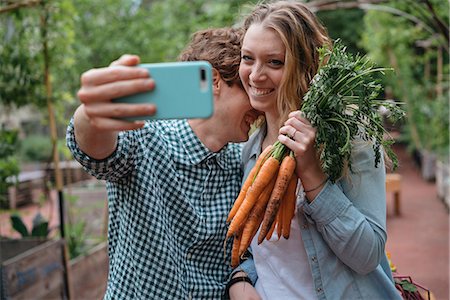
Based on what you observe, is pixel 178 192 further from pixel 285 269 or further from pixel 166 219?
pixel 285 269

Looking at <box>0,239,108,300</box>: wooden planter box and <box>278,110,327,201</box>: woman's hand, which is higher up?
<box>278,110,327,201</box>: woman's hand

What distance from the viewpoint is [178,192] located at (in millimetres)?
1900

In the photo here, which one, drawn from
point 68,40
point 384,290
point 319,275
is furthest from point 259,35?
point 68,40

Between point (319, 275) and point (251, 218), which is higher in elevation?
point (251, 218)

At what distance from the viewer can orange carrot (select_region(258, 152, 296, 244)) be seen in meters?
1.71

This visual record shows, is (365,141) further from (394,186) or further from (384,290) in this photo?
(394,186)

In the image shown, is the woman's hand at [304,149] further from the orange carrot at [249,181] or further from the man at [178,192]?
the man at [178,192]

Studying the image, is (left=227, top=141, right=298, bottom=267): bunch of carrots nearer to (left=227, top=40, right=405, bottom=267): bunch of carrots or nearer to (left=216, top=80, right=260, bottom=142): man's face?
(left=227, top=40, right=405, bottom=267): bunch of carrots

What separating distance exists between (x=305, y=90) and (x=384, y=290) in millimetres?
616

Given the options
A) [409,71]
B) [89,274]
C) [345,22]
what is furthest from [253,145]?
[345,22]

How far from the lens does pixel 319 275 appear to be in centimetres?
176

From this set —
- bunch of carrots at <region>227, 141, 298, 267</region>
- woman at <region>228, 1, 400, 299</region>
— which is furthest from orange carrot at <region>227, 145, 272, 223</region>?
woman at <region>228, 1, 400, 299</region>

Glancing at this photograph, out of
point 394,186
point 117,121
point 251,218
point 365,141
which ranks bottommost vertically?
point 394,186

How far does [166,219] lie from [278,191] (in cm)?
35
